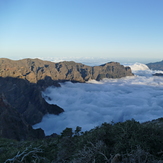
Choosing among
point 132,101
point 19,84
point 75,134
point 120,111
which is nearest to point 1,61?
point 19,84

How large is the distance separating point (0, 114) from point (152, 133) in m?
42.5

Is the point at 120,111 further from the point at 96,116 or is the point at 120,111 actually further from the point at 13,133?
the point at 13,133

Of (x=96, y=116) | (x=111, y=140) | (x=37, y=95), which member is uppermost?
(x=111, y=140)

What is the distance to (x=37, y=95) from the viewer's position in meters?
104

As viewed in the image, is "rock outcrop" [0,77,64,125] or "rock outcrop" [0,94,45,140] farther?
"rock outcrop" [0,77,64,125]

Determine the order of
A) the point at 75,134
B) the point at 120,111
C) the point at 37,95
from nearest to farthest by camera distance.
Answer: the point at 75,134 < the point at 37,95 < the point at 120,111

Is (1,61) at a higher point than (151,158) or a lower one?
higher

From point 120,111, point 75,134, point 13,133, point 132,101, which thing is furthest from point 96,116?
point 75,134

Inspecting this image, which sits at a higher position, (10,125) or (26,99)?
(10,125)

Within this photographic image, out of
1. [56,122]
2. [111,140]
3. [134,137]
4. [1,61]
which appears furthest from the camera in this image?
[1,61]

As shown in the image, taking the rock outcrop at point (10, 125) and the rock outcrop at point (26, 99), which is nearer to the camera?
the rock outcrop at point (10, 125)

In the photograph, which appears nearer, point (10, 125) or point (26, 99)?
point (10, 125)

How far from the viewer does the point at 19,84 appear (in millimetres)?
111438

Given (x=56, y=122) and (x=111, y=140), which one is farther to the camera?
(x=56, y=122)
